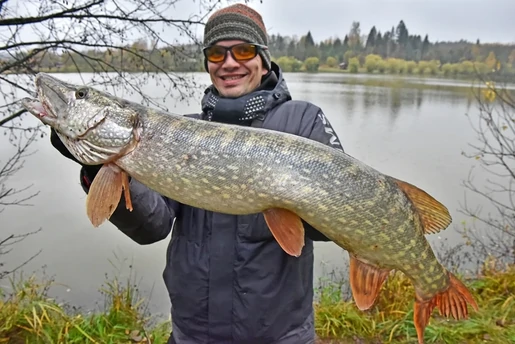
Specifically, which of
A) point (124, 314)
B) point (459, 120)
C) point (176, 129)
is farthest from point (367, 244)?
point (459, 120)

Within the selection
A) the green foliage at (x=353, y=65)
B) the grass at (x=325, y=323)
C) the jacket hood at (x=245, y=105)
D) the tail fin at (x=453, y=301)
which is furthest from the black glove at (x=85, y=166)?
the green foliage at (x=353, y=65)

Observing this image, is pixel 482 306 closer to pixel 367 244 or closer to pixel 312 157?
pixel 367 244

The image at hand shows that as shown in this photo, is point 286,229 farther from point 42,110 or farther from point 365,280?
point 42,110

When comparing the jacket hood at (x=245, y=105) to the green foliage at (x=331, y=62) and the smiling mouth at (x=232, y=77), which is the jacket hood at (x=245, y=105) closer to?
the smiling mouth at (x=232, y=77)

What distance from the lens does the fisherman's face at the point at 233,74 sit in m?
1.90

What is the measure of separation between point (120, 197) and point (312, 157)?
2.33ft

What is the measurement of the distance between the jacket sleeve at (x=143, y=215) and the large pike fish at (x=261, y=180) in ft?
0.17

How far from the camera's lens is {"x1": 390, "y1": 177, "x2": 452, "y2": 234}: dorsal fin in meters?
1.58

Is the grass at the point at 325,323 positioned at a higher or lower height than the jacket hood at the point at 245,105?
lower

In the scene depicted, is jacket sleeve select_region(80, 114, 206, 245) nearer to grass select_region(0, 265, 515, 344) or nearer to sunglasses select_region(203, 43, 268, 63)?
sunglasses select_region(203, 43, 268, 63)

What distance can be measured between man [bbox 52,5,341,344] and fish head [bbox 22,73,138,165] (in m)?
0.08

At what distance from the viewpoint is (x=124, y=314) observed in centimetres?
315

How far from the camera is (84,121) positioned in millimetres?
1554

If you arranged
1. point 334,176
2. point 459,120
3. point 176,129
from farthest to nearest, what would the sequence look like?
point 459,120 < point 176,129 < point 334,176
